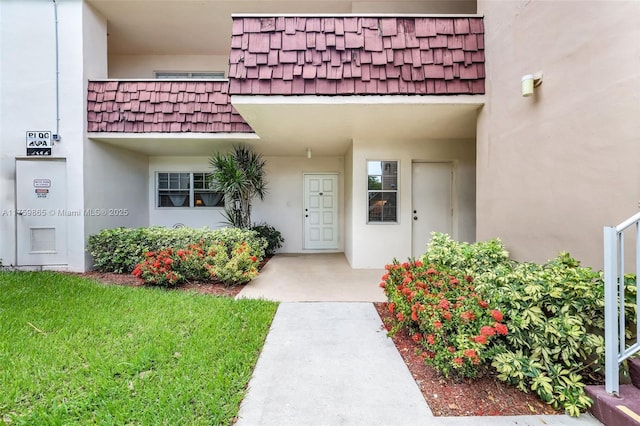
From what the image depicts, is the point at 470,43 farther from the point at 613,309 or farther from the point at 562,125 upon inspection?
the point at 613,309

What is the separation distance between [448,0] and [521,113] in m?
3.82

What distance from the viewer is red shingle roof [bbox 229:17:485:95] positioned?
4098mm

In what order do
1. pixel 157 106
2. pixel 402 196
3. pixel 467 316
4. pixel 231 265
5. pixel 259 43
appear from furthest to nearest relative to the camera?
pixel 402 196
pixel 157 106
pixel 231 265
pixel 259 43
pixel 467 316

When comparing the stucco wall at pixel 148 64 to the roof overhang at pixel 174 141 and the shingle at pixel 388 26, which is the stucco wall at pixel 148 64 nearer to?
the roof overhang at pixel 174 141

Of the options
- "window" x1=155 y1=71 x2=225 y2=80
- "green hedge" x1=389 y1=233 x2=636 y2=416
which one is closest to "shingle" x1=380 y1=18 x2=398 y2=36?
"green hedge" x1=389 y1=233 x2=636 y2=416

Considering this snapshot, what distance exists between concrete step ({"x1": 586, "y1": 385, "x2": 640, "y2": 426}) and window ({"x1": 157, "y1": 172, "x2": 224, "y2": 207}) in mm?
7951

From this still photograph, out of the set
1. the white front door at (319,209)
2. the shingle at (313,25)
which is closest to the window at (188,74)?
the white front door at (319,209)

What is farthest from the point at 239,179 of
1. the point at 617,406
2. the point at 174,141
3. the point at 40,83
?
the point at 617,406

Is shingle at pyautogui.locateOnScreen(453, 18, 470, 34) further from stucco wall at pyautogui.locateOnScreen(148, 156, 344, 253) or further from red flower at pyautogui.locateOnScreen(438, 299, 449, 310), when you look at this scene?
stucco wall at pyautogui.locateOnScreen(148, 156, 344, 253)

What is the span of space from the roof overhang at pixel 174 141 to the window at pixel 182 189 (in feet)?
2.86

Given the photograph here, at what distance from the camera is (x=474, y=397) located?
82.4 inches

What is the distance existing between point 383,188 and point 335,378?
4442 mm

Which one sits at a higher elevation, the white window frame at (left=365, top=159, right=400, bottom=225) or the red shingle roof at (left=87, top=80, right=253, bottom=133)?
the red shingle roof at (left=87, top=80, right=253, bottom=133)

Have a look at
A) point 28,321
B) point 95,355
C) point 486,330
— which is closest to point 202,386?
point 95,355
